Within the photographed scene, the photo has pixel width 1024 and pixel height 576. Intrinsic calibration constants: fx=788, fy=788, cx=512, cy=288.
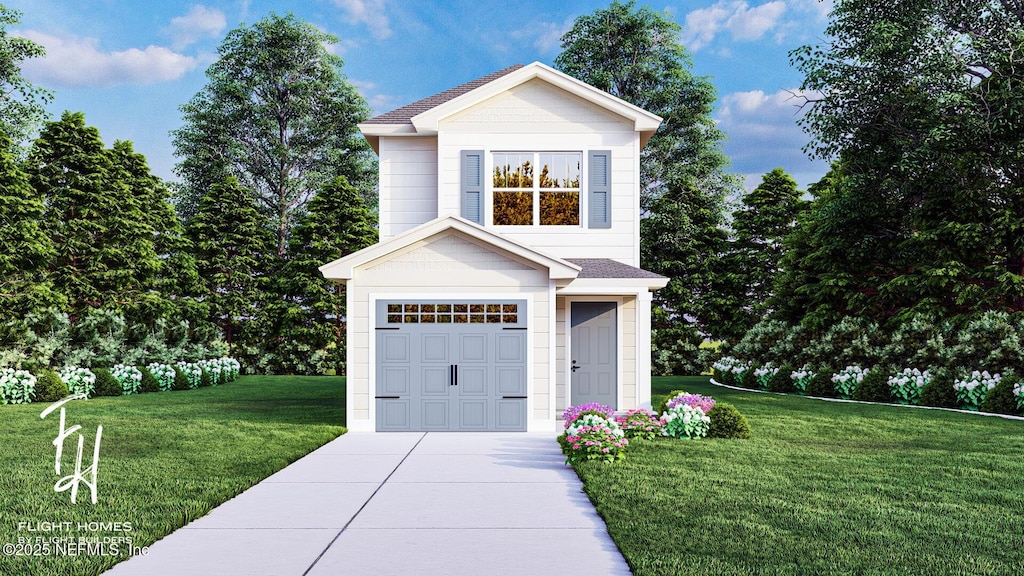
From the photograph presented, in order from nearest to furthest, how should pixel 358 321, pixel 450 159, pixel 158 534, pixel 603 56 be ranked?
pixel 158 534, pixel 358 321, pixel 450 159, pixel 603 56

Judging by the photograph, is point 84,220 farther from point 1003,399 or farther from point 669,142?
point 1003,399

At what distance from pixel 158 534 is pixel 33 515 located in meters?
1.69

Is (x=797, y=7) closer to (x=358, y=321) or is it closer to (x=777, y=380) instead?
(x=777, y=380)

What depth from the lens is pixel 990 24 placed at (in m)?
19.3

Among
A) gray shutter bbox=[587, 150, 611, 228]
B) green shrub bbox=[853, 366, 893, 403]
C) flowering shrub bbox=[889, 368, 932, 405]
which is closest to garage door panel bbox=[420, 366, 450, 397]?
gray shutter bbox=[587, 150, 611, 228]

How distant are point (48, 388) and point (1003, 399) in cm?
2209

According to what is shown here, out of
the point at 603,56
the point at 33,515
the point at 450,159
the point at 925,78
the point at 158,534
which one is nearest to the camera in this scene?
the point at 158,534

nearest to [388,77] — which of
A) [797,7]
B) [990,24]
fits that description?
[797,7]

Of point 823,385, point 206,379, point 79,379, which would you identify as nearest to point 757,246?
point 823,385

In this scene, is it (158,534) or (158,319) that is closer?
(158,534)

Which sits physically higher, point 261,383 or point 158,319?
point 158,319

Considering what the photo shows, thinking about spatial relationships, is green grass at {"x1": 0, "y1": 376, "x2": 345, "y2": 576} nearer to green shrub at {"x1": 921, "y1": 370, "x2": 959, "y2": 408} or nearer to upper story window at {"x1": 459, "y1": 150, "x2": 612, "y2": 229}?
upper story window at {"x1": 459, "y1": 150, "x2": 612, "y2": 229}

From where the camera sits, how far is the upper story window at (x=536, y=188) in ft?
55.9

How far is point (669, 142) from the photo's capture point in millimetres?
34312
